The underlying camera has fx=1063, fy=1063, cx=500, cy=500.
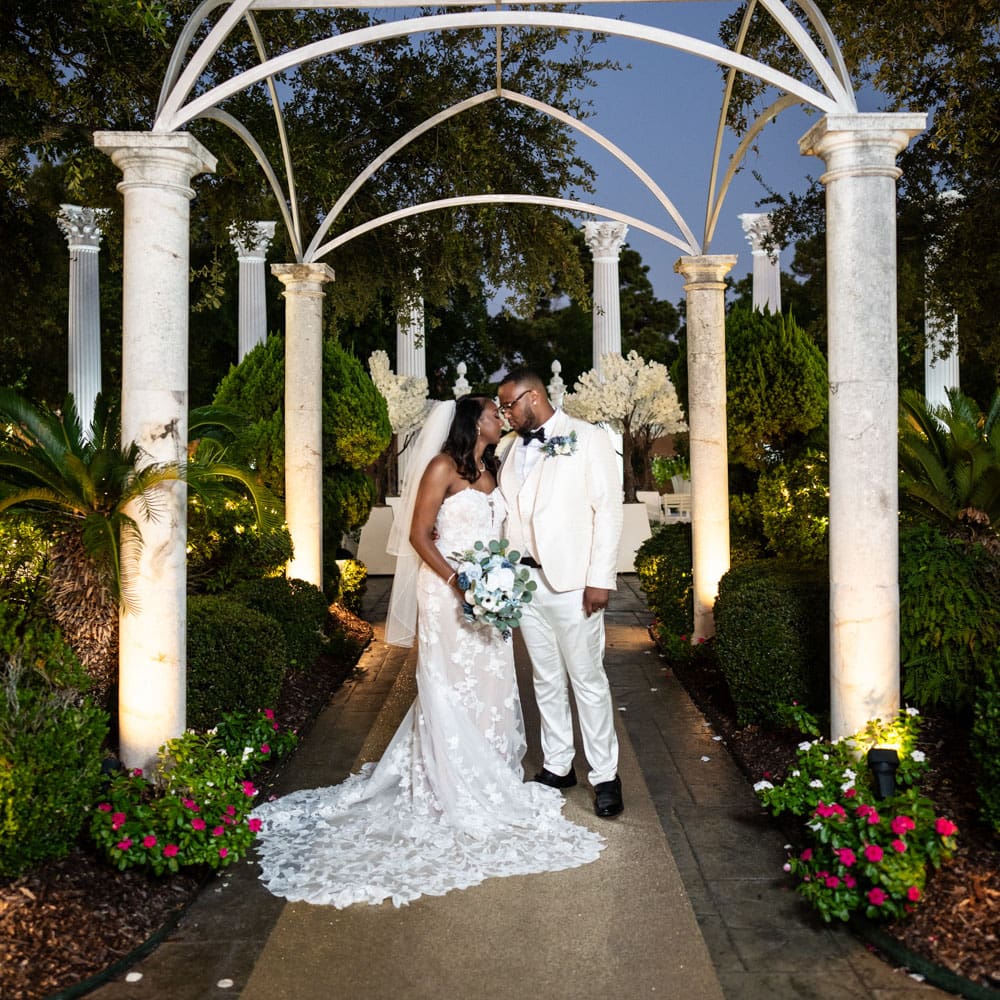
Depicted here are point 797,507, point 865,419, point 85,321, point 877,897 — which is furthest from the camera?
point 85,321

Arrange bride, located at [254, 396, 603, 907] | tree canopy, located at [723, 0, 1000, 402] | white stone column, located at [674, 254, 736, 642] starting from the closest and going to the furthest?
bride, located at [254, 396, 603, 907] → tree canopy, located at [723, 0, 1000, 402] → white stone column, located at [674, 254, 736, 642]

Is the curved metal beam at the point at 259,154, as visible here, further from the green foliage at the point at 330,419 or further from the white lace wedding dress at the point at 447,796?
the white lace wedding dress at the point at 447,796

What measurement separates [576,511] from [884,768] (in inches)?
78.7

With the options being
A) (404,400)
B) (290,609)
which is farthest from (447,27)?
(404,400)

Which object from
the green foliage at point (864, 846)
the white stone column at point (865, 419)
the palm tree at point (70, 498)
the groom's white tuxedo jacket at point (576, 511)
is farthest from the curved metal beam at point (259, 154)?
the green foliage at point (864, 846)

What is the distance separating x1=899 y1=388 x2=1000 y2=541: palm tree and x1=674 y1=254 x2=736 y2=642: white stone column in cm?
193


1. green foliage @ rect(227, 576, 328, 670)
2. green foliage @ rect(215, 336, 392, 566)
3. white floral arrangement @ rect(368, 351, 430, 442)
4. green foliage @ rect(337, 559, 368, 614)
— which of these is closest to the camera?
green foliage @ rect(227, 576, 328, 670)

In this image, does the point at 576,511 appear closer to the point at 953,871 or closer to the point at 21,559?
the point at 953,871

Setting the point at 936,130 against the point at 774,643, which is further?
the point at 936,130

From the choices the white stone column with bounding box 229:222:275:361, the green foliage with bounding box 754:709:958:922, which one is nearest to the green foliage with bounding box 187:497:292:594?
the green foliage with bounding box 754:709:958:922

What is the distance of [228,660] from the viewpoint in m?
6.35

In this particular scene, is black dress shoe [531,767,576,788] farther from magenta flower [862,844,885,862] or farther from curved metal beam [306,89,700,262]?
curved metal beam [306,89,700,262]

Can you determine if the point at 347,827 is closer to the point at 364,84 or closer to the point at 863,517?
the point at 863,517

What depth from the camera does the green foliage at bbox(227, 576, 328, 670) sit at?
26.8 ft
